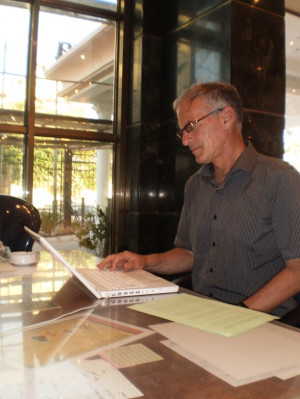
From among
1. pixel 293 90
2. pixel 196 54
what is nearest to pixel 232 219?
pixel 196 54

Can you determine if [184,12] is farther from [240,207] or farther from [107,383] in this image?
[107,383]

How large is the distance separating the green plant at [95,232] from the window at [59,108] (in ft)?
0.11

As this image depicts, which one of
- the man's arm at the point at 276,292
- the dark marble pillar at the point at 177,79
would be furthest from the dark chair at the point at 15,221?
the dark marble pillar at the point at 177,79

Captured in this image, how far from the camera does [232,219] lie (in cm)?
174

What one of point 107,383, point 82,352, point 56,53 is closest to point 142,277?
point 82,352

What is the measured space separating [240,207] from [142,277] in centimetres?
55

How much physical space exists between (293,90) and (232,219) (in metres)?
2.84

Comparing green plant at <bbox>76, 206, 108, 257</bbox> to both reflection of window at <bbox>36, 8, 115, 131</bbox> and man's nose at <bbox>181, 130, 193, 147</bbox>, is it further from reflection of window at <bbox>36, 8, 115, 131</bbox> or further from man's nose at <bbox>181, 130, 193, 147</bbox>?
man's nose at <bbox>181, 130, 193, 147</bbox>

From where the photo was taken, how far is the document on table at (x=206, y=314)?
35.9 inches

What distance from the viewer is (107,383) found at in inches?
24.9

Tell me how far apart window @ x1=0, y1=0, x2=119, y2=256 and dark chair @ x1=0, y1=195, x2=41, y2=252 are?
157 centimetres

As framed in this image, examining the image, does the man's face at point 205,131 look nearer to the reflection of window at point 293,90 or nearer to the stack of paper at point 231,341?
the stack of paper at point 231,341

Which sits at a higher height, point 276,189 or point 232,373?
point 276,189

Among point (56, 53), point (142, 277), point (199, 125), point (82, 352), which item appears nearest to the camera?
point (82, 352)
